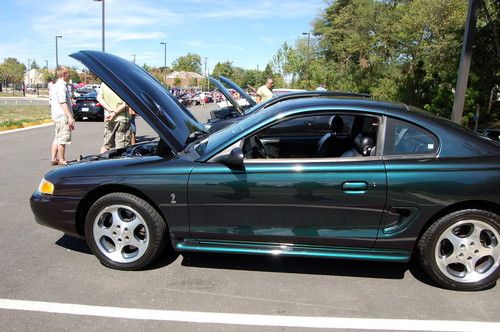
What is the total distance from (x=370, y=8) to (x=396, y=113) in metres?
32.3

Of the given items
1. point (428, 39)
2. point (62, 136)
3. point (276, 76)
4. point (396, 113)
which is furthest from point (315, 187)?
point (276, 76)

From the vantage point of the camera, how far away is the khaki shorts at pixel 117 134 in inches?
301

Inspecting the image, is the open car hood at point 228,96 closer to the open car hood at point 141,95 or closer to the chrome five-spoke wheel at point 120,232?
the open car hood at point 141,95

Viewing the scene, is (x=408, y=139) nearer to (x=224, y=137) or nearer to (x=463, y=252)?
(x=463, y=252)

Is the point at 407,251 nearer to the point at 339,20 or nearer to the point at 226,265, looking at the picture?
the point at 226,265

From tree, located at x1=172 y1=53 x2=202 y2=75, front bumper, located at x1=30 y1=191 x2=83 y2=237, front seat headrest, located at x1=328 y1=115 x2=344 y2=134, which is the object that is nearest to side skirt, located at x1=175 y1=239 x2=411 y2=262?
front bumper, located at x1=30 y1=191 x2=83 y2=237

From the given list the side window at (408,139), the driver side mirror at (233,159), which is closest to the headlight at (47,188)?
the driver side mirror at (233,159)

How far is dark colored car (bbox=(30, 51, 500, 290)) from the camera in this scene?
3.39 metres

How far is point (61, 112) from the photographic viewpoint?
313 inches

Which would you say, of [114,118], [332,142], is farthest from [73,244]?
[114,118]

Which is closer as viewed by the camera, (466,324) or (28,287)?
(466,324)

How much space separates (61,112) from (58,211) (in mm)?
4703

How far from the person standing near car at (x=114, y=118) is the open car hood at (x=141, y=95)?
3.08 meters

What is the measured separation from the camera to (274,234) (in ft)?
11.5
